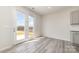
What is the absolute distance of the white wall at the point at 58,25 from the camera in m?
6.59

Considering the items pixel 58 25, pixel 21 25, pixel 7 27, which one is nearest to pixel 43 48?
pixel 7 27

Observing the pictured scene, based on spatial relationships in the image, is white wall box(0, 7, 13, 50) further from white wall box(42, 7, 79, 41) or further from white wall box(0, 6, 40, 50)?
white wall box(42, 7, 79, 41)

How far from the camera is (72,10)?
622cm

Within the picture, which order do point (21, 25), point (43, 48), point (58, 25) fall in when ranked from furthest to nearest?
1. point (58, 25)
2. point (21, 25)
3. point (43, 48)

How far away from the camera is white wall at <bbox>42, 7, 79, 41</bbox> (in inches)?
259

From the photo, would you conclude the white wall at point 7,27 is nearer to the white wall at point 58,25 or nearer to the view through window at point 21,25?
the view through window at point 21,25

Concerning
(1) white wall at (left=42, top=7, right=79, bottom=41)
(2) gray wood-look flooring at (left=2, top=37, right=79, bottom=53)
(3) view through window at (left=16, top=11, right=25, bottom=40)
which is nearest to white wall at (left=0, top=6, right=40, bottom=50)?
(2) gray wood-look flooring at (left=2, top=37, right=79, bottom=53)

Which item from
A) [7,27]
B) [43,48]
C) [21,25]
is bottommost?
[43,48]

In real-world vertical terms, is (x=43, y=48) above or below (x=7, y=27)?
below

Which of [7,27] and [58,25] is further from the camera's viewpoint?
[58,25]

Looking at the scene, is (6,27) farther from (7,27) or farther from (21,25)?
(21,25)

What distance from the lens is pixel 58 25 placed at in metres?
7.71
